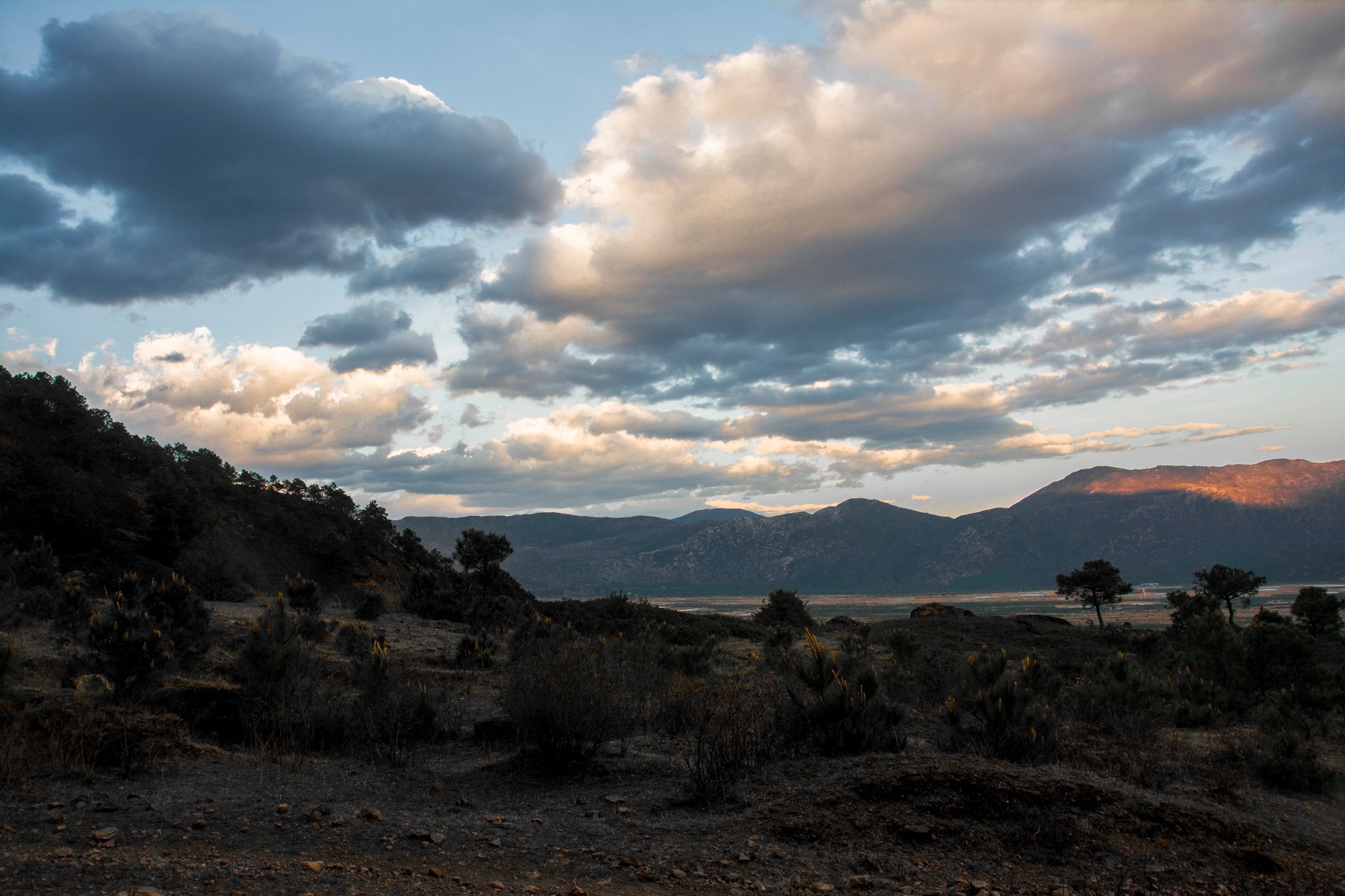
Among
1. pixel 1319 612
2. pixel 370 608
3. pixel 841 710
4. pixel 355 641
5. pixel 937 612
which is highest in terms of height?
pixel 841 710

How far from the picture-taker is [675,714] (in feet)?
34.7

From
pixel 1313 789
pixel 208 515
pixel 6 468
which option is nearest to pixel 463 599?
pixel 208 515

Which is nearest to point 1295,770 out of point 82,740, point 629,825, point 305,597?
point 629,825

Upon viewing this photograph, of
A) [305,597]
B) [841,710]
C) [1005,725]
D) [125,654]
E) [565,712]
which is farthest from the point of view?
[305,597]

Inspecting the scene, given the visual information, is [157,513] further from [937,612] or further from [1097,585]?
[1097,585]

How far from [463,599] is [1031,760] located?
26.9m

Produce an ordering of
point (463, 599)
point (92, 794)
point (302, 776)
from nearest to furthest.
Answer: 1. point (92, 794)
2. point (302, 776)
3. point (463, 599)

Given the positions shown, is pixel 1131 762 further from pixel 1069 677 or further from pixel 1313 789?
pixel 1069 677

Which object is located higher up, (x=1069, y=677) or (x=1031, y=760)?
(x=1031, y=760)

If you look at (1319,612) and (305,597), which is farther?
(1319,612)

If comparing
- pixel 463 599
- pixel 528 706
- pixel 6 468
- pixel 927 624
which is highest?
pixel 6 468

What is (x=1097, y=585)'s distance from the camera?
150 feet

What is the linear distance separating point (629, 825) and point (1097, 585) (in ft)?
161

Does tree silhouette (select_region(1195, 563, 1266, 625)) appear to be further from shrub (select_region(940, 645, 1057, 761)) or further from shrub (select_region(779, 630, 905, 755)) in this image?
shrub (select_region(779, 630, 905, 755))
